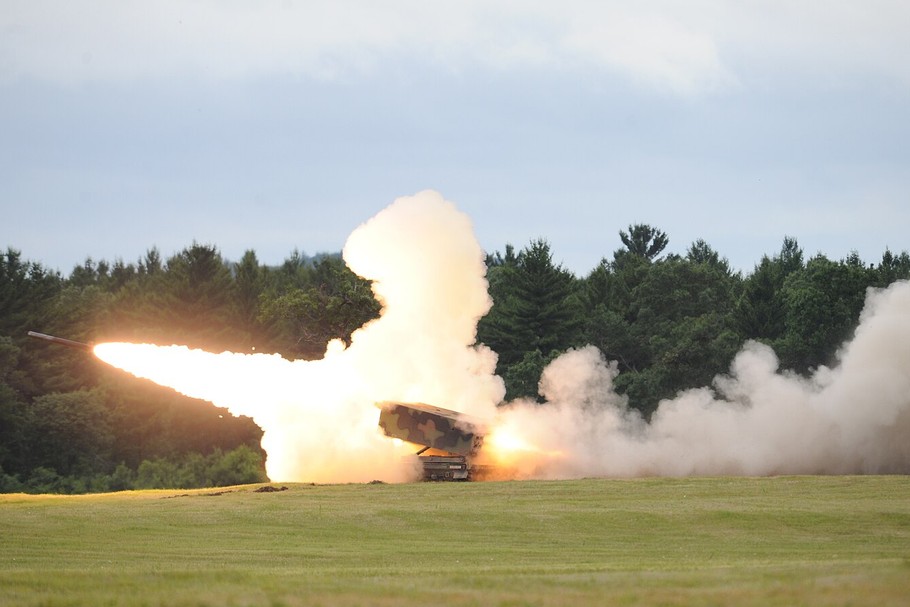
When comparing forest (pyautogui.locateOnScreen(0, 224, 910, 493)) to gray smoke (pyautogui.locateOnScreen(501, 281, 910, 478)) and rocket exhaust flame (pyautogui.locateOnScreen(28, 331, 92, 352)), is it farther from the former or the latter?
rocket exhaust flame (pyautogui.locateOnScreen(28, 331, 92, 352))

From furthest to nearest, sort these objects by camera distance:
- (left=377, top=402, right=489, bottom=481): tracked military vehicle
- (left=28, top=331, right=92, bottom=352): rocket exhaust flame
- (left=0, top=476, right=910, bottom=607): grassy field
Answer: (left=377, top=402, right=489, bottom=481): tracked military vehicle, (left=28, top=331, right=92, bottom=352): rocket exhaust flame, (left=0, top=476, right=910, bottom=607): grassy field

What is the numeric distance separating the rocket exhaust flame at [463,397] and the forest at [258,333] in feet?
38.5

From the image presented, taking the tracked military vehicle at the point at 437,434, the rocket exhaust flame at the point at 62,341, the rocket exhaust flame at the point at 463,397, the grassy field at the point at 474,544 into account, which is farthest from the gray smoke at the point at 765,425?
the rocket exhaust flame at the point at 62,341

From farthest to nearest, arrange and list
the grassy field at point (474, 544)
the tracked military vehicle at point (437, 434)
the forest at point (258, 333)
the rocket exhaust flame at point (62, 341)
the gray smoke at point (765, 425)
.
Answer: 1. the forest at point (258, 333)
2. the gray smoke at point (765, 425)
3. the tracked military vehicle at point (437, 434)
4. the rocket exhaust flame at point (62, 341)
5. the grassy field at point (474, 544)

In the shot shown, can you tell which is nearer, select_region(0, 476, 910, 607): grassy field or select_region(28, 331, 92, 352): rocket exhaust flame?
select_region(0, 476, 910, 607): grassy field

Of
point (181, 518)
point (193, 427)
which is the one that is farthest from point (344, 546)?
point (193, 427)

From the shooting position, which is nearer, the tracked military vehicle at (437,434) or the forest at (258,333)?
the tracked military vehicle at (437,434)

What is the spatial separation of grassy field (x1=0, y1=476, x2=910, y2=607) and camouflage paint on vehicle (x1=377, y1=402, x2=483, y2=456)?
10.7 feet

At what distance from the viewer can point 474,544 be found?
29500 millimetres

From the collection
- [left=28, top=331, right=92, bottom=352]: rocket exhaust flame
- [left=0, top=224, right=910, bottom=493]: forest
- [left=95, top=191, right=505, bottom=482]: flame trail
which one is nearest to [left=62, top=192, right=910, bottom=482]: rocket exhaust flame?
[left=95, top=191, right=505, bottom=482]: flame trail

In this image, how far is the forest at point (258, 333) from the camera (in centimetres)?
6322

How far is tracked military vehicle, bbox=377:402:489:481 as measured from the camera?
4691cm

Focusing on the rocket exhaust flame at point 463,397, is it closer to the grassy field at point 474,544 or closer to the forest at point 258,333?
the grassy field at point 474,544

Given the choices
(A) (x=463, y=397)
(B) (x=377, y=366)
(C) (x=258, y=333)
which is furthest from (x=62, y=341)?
(C) (x=258, y=333)
